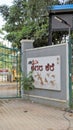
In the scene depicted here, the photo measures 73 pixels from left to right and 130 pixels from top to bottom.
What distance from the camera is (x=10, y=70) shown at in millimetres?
16266

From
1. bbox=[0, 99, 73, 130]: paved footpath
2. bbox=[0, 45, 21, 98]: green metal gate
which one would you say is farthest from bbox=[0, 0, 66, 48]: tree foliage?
bbox=[0, 99, 73, 130]: paved footpath

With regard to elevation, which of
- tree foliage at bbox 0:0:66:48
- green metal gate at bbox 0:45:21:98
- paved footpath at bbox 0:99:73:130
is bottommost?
paved footpath at bbox 0:99:73:130

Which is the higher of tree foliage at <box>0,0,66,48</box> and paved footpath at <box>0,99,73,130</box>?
tree foliage at <box>0,0,66,48</box>

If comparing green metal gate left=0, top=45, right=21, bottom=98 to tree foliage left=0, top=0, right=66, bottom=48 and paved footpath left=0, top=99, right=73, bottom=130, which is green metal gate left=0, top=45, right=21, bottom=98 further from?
tree foliage left=0, top=0, right=66, bottom=48

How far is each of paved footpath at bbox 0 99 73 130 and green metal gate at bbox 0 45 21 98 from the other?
6.89ft

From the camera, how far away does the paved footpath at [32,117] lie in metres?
9.39

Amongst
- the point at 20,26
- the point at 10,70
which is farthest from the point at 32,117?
the point at 20,26

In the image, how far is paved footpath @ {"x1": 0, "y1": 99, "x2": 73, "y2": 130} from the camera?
9391mm

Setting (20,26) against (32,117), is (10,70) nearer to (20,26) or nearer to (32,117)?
(32,117)

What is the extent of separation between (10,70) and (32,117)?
18.7ft

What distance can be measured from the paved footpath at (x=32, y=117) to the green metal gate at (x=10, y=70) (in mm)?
2101

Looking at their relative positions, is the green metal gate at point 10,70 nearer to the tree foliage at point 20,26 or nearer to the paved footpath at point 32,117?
the paved footpath at point 32,117

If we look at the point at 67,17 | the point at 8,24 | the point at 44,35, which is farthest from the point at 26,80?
the point at 8,24

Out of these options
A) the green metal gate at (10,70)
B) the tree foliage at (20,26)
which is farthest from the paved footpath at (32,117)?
the tree foliage at (20,26)
